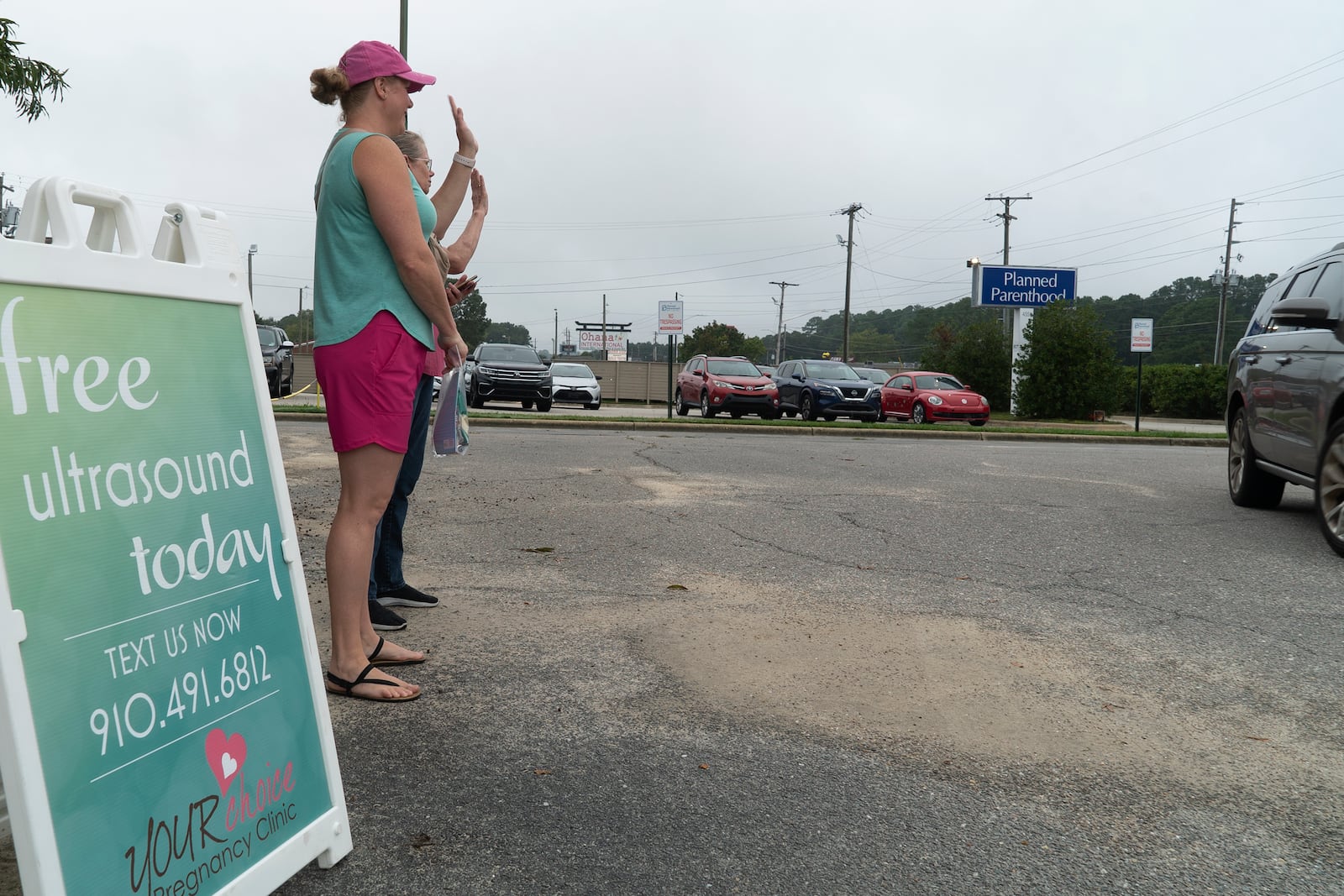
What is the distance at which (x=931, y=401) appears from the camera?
2647 centimetres

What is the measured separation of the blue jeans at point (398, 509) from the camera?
4137mm

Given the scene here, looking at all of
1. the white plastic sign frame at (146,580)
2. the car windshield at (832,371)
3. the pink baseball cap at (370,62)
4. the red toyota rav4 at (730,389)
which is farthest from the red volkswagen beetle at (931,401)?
the white plastic sign frame at (146,580)

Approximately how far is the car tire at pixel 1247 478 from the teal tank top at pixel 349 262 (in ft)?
23.5

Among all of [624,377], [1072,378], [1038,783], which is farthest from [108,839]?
[624,377]

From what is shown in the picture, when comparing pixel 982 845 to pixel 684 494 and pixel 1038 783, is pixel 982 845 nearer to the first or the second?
pixel 1038 783

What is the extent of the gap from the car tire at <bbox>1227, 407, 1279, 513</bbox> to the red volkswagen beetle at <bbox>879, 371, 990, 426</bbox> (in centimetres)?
1775

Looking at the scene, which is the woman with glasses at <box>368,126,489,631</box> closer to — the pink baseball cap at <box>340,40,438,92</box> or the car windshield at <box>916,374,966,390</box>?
the pink baseball cap at <box>340,40,438,92</box>

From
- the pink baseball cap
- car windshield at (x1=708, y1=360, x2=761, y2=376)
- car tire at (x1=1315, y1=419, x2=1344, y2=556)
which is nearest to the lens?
the pink baseball cap

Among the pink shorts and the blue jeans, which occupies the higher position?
the pink shorts

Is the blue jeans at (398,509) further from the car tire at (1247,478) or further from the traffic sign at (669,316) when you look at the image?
the traffic sign at (669,316)

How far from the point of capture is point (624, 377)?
4791 cm

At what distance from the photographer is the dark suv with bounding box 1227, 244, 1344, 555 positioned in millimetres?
6539

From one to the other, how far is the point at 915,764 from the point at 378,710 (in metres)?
1.65

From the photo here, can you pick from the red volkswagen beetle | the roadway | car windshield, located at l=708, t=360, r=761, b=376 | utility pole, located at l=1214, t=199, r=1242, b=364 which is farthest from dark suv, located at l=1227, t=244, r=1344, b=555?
utility pole, located at l=1214, t=199, r=1242, b=364
